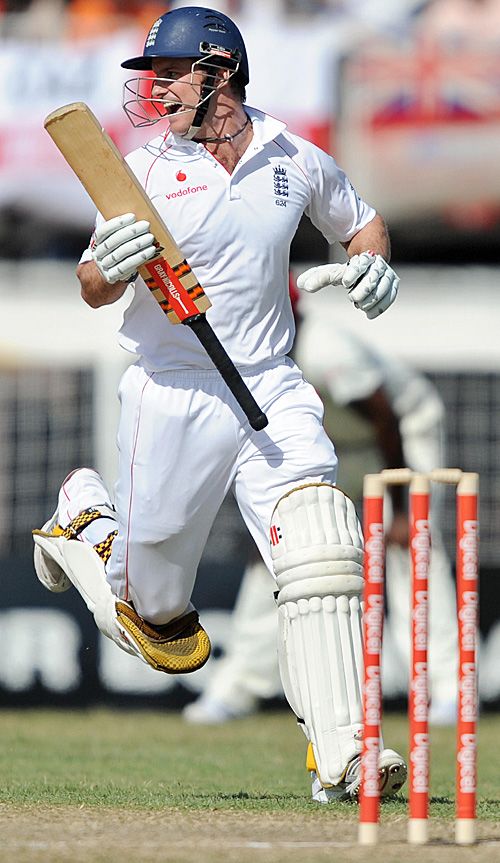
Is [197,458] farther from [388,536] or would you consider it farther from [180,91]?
[388,536]

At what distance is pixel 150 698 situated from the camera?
8859 mm

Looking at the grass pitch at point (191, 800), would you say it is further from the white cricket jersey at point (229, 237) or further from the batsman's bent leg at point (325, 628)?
the white cricket jersey at point (229, 237)

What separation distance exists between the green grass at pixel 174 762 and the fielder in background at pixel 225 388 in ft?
1.28

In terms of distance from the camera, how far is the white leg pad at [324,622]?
441 cm

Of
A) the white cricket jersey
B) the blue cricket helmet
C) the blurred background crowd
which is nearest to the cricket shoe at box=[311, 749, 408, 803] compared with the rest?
the white cricket jersey

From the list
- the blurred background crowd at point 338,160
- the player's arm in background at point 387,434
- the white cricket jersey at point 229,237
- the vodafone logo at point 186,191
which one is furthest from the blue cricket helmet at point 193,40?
the blurred background crowd at point 338,160

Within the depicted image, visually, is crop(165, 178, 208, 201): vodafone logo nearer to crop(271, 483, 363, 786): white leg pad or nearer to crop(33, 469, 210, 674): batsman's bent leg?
crop(271, 483, 363, 786): white leg pad

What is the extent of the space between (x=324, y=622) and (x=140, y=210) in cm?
117

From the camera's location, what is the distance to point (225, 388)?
15.4ft

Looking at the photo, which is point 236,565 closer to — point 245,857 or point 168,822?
point 168,822

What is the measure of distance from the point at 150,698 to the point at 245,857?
17.9 feet

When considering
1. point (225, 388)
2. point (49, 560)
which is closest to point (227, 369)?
point (225, 388)

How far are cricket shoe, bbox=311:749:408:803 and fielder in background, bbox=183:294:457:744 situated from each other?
12.4ft

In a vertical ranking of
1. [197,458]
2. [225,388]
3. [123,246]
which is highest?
[123,246]
